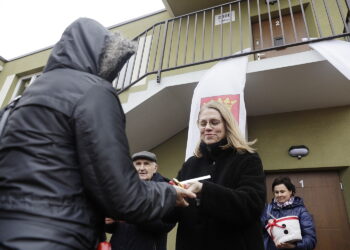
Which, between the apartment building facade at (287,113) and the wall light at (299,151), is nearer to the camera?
the apartment building facade at (287,113)

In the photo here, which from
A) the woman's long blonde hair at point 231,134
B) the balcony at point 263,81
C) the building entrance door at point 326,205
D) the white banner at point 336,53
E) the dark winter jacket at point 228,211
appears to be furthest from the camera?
the building entrance door at point 326,205

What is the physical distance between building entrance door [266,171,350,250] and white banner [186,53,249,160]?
2.12m

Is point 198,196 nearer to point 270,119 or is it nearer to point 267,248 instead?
point 267,248

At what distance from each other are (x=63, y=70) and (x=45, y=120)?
0.27 meters

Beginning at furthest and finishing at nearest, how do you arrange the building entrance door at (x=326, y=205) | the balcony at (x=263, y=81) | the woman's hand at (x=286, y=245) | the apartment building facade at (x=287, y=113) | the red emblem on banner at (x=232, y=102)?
the building entrance door at (x=326, y=205), the apartment building facade at (x=287, y=113), the balcony at (x=263, y=81), the red emblem on banner at (x=232, y=102), the woman's hand at (x=286, y=245)

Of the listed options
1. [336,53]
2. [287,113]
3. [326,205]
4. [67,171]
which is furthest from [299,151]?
[67,171]

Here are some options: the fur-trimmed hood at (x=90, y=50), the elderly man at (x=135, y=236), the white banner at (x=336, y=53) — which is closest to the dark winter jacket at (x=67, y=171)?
the fur-trimmed hood at (x=90, y=50)

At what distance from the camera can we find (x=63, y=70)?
1.19 metres

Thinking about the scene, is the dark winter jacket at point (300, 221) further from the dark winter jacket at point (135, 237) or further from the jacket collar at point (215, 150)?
the jacket collar at point (215, 150)

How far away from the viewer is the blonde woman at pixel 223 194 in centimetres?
141

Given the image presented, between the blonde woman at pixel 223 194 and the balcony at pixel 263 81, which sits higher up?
the balcony at pixel 263 81

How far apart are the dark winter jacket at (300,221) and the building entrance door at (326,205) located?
158 centimetres

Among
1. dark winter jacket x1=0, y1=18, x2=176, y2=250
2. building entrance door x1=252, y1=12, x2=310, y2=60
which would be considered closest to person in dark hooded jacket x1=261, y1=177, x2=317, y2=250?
dark winter jacket x1=0, y1=18, x2=176, y2=250

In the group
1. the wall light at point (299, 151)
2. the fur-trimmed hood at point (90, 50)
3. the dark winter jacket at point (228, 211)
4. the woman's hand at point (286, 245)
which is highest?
the wall light at point (299, 151)
